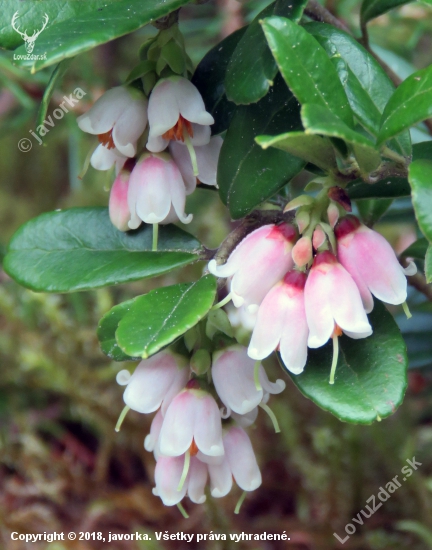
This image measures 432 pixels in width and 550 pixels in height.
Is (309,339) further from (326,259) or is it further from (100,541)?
(100,541)

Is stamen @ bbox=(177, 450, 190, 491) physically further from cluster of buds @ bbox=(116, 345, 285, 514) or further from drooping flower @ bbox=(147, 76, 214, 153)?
drooping flower @ bbox=(147, 76, 214, 153)

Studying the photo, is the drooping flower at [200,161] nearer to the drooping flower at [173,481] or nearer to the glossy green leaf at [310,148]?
the glossy green leaf at [310,148]

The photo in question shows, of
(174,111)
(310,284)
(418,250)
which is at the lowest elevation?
(418,250)

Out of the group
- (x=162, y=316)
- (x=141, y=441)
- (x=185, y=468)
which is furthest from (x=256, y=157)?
(x=141, y=441)

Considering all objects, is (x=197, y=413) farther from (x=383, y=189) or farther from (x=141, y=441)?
(x=141, y=441)

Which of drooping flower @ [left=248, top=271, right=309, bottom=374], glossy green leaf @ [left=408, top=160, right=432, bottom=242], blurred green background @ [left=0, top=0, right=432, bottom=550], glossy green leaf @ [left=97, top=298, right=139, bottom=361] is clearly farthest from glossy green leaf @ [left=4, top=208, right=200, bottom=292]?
blurred green background @ [left=0, top=0, right=432, bottom=550]

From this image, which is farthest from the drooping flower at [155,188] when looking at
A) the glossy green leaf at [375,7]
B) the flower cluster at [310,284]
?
the glossy green leaf at [375,7]

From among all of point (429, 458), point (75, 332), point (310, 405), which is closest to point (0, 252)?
point (75, 332)
